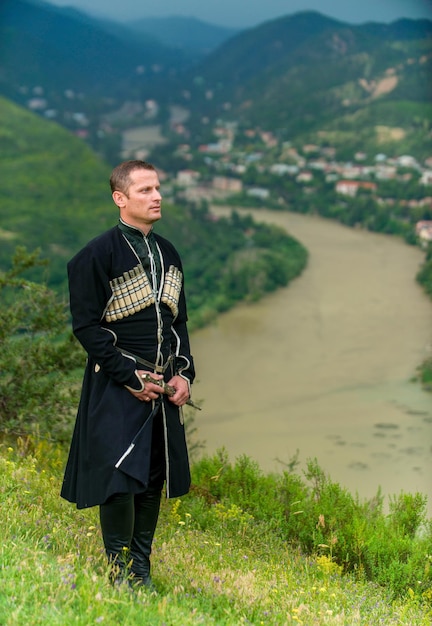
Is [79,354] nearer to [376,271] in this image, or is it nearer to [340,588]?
[340,588]

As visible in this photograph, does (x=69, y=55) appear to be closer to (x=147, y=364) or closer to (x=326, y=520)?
(x=326, y=520)

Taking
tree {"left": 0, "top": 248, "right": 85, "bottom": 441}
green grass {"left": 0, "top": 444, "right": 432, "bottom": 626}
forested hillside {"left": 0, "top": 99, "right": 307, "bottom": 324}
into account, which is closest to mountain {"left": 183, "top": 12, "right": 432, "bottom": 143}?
forested hillside {"left": 0, "top": 99, "right": 307, "bottom": 324}

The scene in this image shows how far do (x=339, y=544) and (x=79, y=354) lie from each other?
1808mm

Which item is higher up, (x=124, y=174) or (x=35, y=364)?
(x=124, y=174)

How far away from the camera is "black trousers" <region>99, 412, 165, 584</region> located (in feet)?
7.59

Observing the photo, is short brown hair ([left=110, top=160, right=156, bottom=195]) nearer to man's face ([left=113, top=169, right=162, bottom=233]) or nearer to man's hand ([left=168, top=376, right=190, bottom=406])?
man's face ([left=113, top=169, right=162, bottom=233])

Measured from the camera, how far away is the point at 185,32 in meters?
16.3

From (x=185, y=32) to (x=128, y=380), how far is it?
14.8 m

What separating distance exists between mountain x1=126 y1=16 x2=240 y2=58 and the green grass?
44.1ft

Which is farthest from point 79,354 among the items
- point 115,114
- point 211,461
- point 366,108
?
point 115,114

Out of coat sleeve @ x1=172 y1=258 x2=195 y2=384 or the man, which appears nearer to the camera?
the man

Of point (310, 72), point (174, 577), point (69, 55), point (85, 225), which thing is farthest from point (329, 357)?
point (174, 577)

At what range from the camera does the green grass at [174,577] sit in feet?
6.67

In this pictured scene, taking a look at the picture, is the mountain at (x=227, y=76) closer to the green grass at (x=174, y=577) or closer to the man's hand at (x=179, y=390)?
the green grass at (x=174, y=577)
